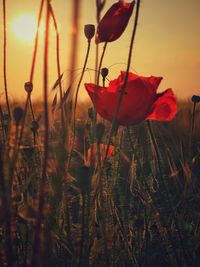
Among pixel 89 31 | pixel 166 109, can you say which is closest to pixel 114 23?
pixel 89 31

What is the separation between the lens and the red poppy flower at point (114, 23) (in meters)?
0.68

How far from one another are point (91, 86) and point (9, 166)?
0.35 metres

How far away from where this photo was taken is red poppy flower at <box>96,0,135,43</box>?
2.23 feet

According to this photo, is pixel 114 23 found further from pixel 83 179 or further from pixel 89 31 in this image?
pixel 83 179

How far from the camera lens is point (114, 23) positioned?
0.69m

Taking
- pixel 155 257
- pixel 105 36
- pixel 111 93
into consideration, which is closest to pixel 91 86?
pixel 111 93

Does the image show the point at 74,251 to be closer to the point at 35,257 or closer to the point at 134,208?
the point at 35,257

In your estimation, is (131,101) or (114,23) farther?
(131,101)

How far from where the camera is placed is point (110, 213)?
2.39 feet

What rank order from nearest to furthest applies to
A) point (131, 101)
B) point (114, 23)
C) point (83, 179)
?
point (83, 179) < point (114, 23) < point (131, 101)

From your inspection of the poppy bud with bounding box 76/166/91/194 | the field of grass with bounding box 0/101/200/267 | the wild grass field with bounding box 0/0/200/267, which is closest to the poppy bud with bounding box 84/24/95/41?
the wild grass field with bounding box 0/0/200/267

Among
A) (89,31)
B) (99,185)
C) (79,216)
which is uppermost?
(89,31)

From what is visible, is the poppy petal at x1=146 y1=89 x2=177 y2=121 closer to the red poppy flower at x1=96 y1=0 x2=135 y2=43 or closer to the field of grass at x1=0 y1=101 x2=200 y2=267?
the field of grass at x1=0 y1=101 x2=200 y2=267

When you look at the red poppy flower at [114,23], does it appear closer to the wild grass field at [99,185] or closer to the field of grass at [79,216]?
the wild grass field at [99,185]
